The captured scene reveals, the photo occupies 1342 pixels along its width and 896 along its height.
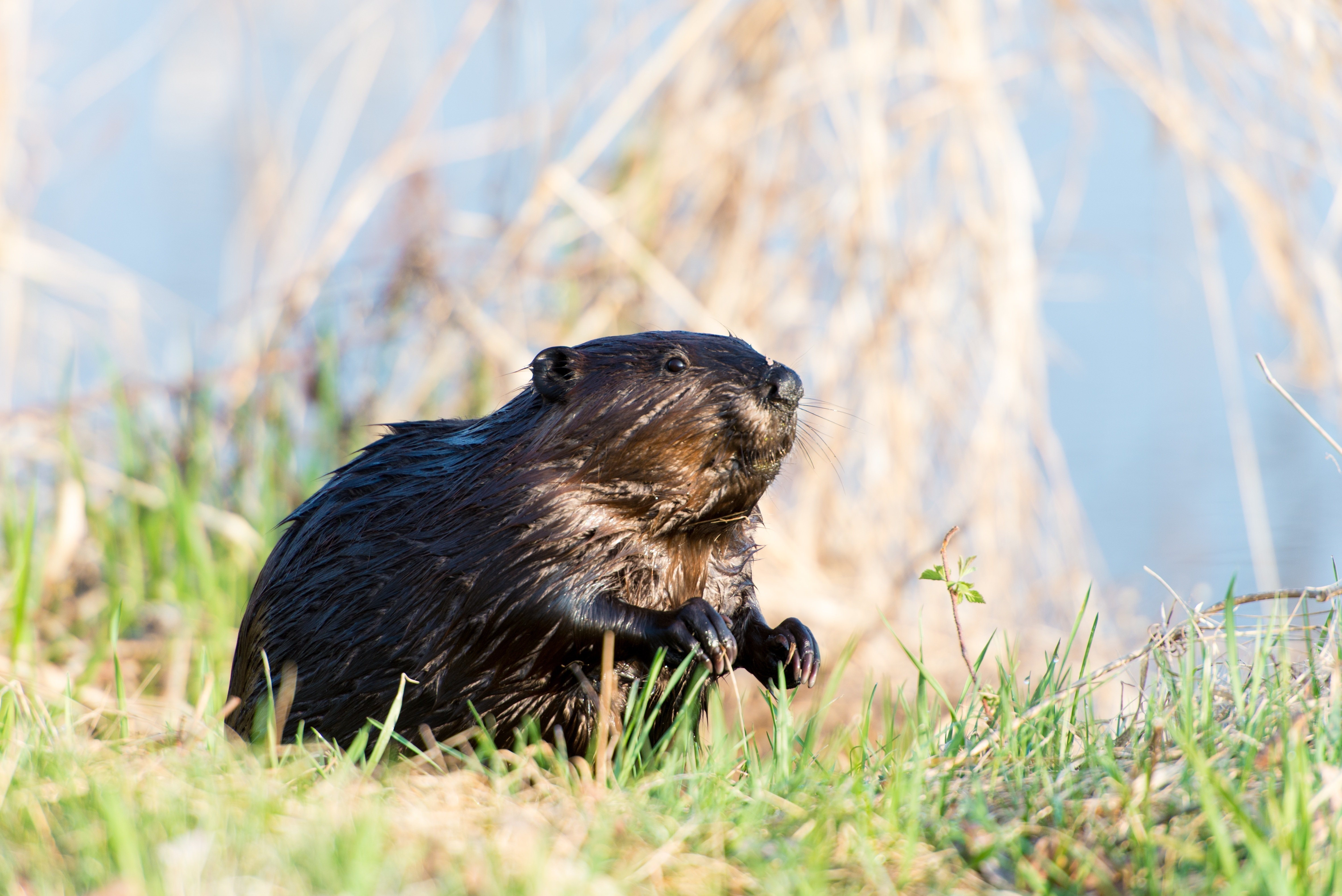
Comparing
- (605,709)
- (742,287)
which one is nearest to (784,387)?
(605,709)

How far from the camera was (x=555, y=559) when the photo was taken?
2.25 meters

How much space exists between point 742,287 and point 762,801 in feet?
11.8

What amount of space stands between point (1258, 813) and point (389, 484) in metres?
1.57

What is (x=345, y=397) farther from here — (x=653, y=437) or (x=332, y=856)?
(x=332, y=856)

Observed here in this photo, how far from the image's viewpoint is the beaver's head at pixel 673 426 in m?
2.31

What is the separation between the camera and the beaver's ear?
2381mm

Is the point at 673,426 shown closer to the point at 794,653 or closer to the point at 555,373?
the point at 555,373

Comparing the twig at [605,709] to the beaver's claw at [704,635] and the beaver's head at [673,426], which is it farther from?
the beaver's head at [673,426]

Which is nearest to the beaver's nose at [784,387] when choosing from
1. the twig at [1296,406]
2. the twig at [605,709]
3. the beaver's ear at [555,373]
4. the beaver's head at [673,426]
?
the beaver's head at [673,426]

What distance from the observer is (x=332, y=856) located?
4.52 feet

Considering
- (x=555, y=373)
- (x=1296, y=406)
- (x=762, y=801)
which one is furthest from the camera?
(x=555, y=373)

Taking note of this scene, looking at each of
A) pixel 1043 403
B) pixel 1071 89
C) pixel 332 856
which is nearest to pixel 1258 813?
pixel 332 856

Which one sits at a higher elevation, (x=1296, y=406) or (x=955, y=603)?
(x=1296, y=406)

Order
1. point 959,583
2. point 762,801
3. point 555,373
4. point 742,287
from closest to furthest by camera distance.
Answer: point 762,801 → point 959,583 → point 555,373 → point 742,287
